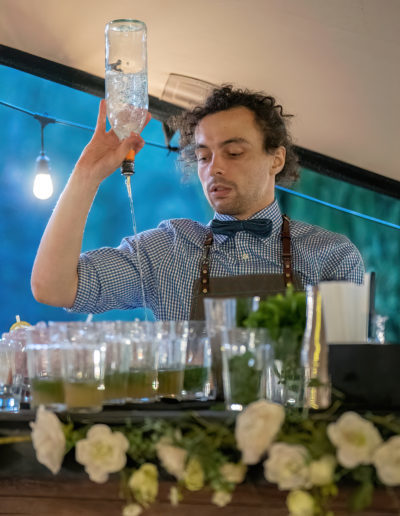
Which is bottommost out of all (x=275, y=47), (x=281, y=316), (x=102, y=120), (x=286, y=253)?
(x=281, y=316)

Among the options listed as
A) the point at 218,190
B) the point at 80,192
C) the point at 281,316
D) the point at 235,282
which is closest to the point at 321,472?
the point at 281,316

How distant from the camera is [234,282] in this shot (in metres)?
2.61

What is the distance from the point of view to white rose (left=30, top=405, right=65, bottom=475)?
4.15 ft

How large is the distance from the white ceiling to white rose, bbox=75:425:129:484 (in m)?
2.82

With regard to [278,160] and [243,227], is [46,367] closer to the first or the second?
[243,227]

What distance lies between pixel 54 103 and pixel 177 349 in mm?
4621

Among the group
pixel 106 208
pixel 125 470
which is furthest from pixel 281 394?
pixel 106 208

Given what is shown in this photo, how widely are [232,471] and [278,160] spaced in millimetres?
2025

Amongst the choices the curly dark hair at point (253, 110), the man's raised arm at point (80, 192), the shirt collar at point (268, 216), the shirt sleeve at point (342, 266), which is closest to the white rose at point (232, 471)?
the man's raised arm at point (80, 192)

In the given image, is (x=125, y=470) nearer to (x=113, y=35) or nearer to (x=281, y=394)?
(x=281, y=394)

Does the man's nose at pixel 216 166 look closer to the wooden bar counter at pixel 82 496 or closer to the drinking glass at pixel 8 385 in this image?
the drinking glass at pixel 8 385

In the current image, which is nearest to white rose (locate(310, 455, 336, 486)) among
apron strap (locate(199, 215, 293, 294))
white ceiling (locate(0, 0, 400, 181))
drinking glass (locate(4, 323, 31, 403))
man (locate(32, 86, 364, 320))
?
drinking glass (locate(4, 323, 31, 403))

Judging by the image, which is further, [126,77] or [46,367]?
[126,77]

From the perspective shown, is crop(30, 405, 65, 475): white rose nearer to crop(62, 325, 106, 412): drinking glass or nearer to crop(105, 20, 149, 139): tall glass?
crop(62, 325, 106, 412): drinking glass
